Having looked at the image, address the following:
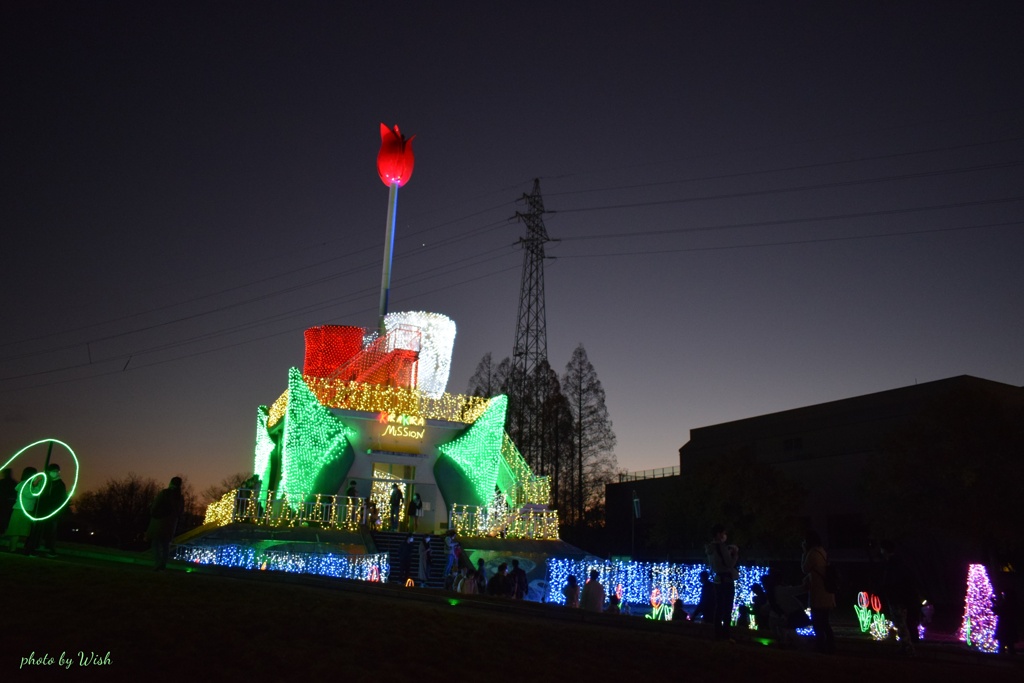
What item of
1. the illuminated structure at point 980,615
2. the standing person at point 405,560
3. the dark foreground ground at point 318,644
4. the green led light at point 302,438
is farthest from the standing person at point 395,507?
the illuminated structure at point 980,615

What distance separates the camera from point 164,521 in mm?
12469

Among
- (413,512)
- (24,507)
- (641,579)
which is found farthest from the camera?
(413,512)

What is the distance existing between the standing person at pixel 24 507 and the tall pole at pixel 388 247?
14.9 meters

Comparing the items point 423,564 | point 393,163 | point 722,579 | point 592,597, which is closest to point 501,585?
point 423,564

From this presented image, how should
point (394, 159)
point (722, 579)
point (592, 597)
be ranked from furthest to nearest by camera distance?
point (394, 159)
point (592, 597)
point (722, 579)

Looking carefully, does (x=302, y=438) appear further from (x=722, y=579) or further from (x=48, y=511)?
(x=722, y=579)

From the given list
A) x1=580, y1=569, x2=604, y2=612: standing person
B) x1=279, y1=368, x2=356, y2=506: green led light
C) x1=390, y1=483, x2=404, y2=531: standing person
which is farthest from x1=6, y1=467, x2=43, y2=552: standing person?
x1=390, y1=483, x2=404, y2=531: standing person

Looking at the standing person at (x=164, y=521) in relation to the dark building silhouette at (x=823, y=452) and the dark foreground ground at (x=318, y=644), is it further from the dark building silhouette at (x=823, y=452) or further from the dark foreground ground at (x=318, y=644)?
the dark building silhouette at (x=823, y=452)

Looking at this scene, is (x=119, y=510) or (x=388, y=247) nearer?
(x=388, y=247)

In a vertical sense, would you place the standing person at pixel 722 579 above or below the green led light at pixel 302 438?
below

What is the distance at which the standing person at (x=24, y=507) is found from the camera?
43.0ft

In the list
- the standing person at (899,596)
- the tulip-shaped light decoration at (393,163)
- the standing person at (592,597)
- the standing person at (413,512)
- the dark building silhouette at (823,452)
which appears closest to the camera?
the standing person at (899,596)

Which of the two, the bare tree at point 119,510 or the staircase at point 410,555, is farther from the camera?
the bare tree at point 119,510

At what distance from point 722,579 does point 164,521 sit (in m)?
8.44
